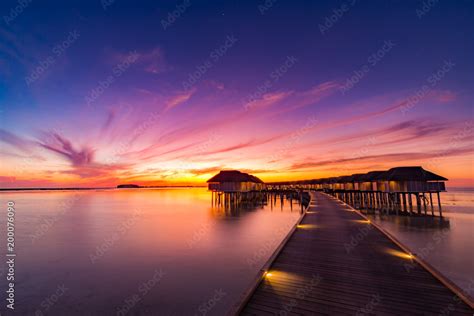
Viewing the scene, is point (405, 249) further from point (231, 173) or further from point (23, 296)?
point (231, 173)

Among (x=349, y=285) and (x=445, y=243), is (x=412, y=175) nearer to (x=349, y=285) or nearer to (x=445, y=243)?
(x=445, y=243)

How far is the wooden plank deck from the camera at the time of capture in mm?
4730

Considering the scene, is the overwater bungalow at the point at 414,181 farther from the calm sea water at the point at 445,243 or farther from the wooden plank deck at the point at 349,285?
the wooden plank deck at the point at 349,285

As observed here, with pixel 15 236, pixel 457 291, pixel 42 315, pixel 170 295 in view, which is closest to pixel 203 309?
pixel 170 295

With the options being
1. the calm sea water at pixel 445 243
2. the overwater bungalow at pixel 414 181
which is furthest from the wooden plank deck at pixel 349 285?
the overwater bungalow at pixel 414 181

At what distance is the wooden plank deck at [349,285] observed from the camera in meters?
4.73

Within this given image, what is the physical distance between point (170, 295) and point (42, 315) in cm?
414

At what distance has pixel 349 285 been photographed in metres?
5.69

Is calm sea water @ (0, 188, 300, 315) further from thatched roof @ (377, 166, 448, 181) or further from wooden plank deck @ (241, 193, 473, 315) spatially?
thatched roof @ (377, 166, 448, 181)

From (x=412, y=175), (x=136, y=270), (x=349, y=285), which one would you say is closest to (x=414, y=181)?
(x=412, y=175)

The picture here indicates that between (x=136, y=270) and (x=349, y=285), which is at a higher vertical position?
(x=349, y=285)

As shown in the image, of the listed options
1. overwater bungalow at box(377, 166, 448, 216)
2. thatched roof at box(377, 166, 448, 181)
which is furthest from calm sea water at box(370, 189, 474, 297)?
thatched roof at box(377, 166, 448, 181)

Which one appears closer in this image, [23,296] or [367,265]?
[367,265]

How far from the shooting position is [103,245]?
Result: 1694 cm
